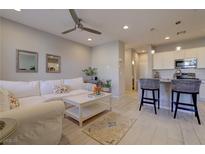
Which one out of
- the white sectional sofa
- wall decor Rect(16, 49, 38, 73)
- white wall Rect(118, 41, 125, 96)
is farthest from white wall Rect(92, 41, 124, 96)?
the white sectional sofa

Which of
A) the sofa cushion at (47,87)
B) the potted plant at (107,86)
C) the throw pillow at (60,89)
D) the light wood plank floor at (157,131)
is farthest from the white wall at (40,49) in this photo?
the light wood plank floor at (157,131)

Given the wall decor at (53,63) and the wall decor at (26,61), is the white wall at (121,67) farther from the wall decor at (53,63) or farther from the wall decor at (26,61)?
the wall decor at (26,61)

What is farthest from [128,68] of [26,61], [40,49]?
[26,61]

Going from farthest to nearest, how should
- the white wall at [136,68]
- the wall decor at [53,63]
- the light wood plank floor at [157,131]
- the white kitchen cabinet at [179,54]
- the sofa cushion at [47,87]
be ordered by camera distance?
the white wall at [136,68], the white kitchen cabinet at [179,54], the wall decor at [53,63], the sofa cushion at [47,87], the light wood plank floor at [157,131]

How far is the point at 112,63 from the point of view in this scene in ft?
16.6

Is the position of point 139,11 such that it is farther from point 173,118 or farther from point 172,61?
point 172,61

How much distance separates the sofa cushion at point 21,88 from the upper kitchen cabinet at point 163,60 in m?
5.17

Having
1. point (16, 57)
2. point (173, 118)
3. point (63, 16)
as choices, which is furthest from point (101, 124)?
point (16, 57)

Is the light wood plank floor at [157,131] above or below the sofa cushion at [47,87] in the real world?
below

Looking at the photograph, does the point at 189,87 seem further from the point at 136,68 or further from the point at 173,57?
the point at 136,68

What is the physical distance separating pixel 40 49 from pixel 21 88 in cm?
168

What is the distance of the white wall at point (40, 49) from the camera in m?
3.07

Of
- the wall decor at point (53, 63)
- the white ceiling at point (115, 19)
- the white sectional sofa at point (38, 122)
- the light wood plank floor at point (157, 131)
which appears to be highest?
the white ceiling at point (115, 19)
